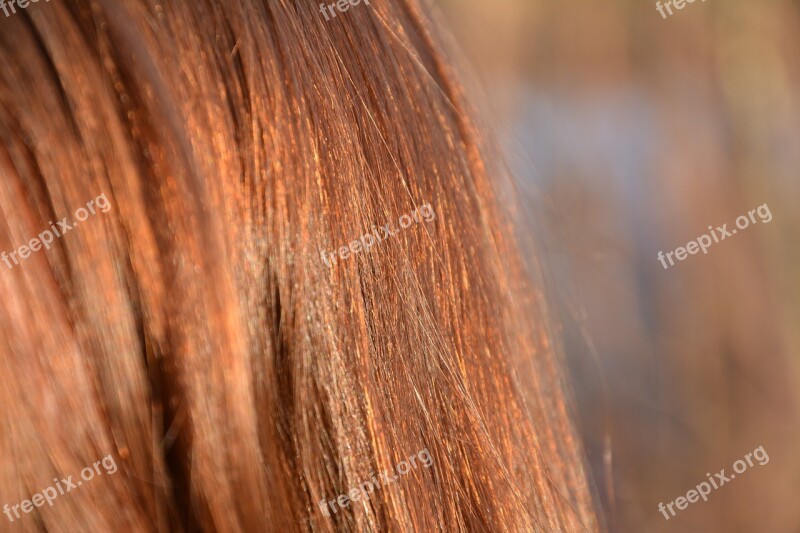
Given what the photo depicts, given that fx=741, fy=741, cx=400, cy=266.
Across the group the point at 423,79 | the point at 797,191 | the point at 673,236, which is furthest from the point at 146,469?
the point at 797,191

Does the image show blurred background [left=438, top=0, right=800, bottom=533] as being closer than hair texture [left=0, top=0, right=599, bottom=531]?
No

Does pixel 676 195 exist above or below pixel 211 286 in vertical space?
below

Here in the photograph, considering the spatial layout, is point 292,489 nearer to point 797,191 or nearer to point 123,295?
point 123,295

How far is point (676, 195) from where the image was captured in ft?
5.67

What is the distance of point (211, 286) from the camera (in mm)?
275

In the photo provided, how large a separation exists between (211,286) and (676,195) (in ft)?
5.34

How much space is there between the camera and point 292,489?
29 centimetres

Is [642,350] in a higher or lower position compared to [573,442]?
lower

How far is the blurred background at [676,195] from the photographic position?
1.73 meters

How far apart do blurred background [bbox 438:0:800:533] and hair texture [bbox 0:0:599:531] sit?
1.45m

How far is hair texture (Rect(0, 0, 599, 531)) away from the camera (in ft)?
0.88

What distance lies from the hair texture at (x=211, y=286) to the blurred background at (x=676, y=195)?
4.77 ft

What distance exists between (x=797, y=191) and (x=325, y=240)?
1.75m

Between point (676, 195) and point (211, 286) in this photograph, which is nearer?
point (211, 286)
